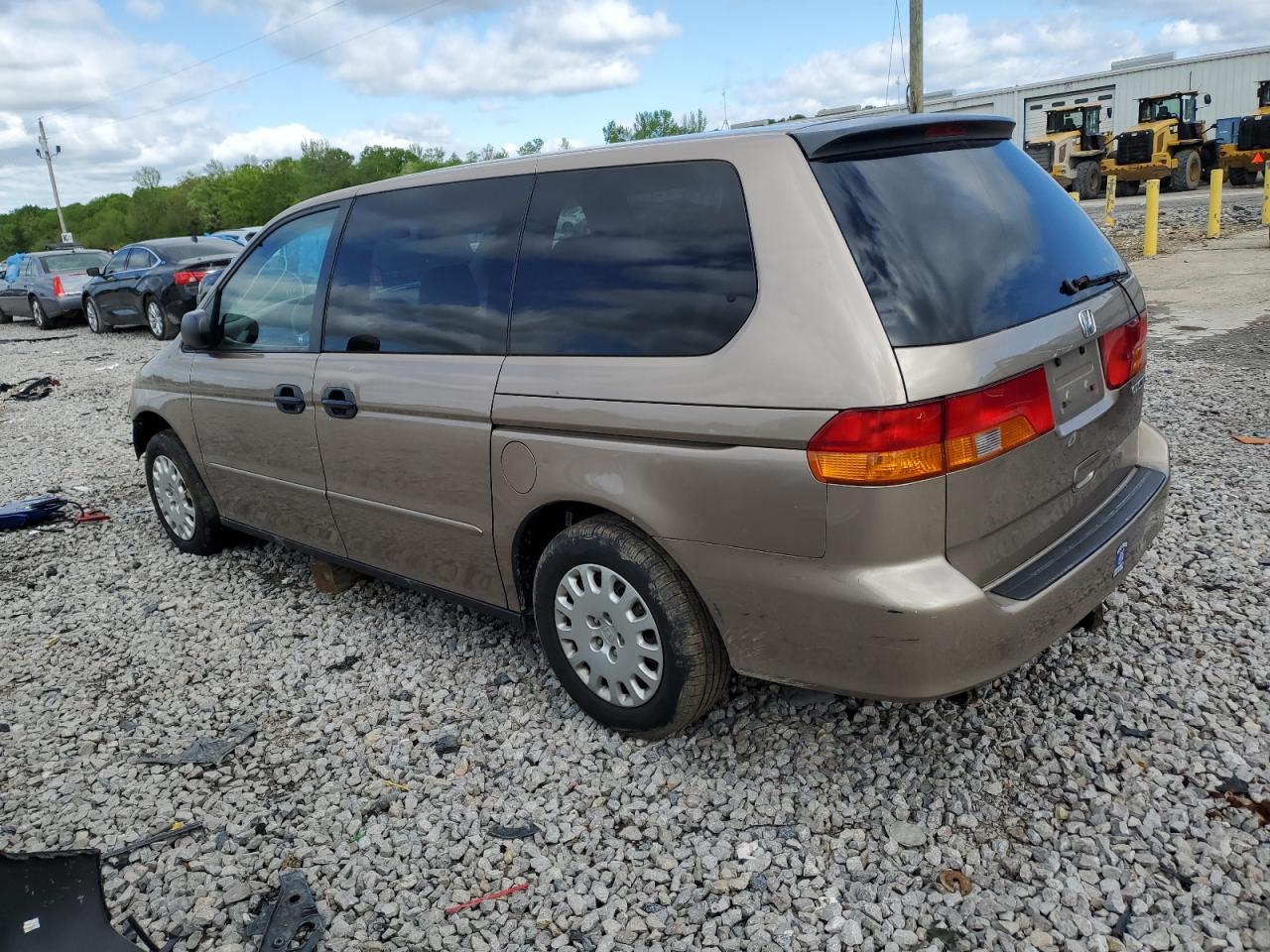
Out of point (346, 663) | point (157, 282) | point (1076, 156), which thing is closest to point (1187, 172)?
point (1076, 156)

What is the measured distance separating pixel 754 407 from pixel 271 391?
254 cm

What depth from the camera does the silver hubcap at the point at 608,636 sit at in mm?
3027

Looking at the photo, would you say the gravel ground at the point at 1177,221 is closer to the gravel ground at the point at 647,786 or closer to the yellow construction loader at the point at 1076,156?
the yellow construction loader at the point at 1076,156

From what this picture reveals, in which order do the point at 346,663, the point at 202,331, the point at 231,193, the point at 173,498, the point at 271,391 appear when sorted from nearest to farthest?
1. the point at 346,663
2. the point at 271,391
3. the point at 202,331
4. the point at 173,498
5. the point at 231,193

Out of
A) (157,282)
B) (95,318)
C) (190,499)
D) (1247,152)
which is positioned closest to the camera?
(190,499)

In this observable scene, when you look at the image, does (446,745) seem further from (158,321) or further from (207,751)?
(158,321)

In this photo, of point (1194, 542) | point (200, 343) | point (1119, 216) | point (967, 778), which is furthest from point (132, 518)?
point (1119, 216)

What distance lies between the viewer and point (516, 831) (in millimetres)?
2898

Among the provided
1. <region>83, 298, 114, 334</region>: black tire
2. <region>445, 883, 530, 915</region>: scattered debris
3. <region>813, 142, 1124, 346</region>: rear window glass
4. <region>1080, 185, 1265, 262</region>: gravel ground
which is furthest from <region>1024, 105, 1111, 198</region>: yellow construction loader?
<region>445, 883, 530, 915</region>: scattered debris

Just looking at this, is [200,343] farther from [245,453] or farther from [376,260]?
[376,260]

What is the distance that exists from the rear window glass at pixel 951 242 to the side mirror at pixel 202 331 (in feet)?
10.5

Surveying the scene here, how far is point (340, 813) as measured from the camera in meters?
3.04

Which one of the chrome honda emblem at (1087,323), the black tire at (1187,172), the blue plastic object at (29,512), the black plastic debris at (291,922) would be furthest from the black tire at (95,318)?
the black tire at (1187,172)

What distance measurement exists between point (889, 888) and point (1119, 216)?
22.0 m
